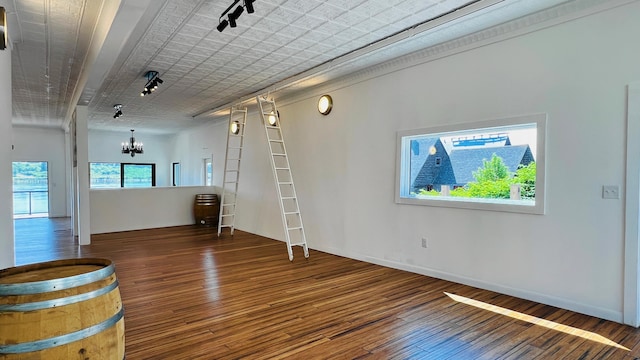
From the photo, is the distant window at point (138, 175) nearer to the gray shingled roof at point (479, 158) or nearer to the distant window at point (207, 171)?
the distant window at point (207, 171)

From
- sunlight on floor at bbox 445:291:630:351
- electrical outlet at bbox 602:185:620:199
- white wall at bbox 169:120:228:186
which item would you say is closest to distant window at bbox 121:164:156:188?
white wall at bbox 169:120:228:186

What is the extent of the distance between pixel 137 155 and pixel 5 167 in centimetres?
1001

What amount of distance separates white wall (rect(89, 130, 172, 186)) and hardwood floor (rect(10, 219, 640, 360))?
24.8ft

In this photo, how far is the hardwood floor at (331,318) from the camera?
8.33 feet

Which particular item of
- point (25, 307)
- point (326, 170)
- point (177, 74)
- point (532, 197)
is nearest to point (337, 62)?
point (326, 170)

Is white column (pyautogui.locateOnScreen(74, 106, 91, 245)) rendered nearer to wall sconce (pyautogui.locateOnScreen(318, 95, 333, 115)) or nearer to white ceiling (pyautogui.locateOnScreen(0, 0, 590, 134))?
white ceiling (pyautogui.locateOnScreen(0, 0, 590, 134))

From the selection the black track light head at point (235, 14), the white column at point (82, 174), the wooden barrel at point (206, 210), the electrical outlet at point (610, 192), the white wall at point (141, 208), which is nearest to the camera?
the black track light head at point (235, 14)

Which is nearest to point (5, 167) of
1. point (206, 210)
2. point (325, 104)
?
point (325, 104)

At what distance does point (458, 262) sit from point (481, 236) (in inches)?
16.6

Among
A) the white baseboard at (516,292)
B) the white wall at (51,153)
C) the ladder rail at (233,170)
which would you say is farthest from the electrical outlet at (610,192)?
the white wall at (51,153)

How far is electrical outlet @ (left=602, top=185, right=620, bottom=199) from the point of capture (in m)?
2.99

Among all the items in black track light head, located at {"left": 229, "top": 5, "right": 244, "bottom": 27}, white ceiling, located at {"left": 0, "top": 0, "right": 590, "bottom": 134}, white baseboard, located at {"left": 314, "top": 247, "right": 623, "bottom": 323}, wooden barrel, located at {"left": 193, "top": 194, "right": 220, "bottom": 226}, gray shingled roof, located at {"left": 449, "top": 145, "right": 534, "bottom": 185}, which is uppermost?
white ceiling, located at {"left": 0, "top": 0, "right": 590, "bottom": 134}

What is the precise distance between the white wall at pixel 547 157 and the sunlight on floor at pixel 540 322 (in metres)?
0.42

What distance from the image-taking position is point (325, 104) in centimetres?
573
